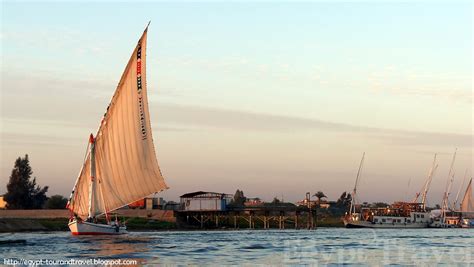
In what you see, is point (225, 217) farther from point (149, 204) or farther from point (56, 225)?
point (56, 225)

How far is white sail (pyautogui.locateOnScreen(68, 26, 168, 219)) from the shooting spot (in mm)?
82812

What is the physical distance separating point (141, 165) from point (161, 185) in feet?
9.73

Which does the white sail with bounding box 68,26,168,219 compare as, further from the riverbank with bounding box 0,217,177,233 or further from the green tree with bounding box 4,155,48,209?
the green tree with bounding box 4,155,48,209

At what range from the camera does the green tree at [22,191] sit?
158750 millimetres

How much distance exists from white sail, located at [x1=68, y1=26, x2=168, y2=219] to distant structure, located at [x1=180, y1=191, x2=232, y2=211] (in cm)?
5835

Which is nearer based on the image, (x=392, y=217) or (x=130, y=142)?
(x=130, y=142)

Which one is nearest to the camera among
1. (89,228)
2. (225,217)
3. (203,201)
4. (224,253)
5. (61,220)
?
(224,253)

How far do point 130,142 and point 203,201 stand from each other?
63971mm

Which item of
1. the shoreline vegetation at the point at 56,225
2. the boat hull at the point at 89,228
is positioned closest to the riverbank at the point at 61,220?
the shoreline vegetation at the point at 56,225

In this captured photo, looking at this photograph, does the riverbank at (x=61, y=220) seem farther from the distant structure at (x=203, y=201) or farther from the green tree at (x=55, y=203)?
the green tree at (x=55, y=203)

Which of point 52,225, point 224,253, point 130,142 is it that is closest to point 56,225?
point 52,225

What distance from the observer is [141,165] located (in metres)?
82.7

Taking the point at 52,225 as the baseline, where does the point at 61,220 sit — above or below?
above

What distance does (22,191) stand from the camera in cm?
15912
